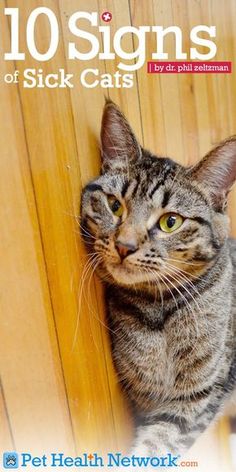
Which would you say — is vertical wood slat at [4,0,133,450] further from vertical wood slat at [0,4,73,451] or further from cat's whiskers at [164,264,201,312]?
cat's whiskers at [164,264,201,312]

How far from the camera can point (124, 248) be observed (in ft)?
2.50

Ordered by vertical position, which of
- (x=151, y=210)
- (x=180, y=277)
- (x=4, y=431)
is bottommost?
(x=4, y=431)

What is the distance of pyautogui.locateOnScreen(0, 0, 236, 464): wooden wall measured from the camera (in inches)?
27.1

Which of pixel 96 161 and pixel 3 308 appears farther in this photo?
pixel 96 161

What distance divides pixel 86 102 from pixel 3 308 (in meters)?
0.35

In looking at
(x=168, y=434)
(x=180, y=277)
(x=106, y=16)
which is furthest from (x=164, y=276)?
(x=106, y=16)

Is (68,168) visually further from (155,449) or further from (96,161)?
(155,449)

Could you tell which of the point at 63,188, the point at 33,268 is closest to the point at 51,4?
the point at 63,188

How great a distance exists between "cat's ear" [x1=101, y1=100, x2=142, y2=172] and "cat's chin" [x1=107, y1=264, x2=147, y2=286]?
6.7 inches

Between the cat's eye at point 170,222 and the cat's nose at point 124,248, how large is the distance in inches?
3.0

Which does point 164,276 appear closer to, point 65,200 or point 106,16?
point 65,200

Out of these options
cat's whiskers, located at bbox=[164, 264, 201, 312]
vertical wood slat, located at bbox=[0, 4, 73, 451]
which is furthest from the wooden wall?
cat's whiskers, located at bbox=[164, 264, 201, 312]

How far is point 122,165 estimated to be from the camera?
0.87 meters

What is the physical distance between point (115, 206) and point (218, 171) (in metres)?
0.18
